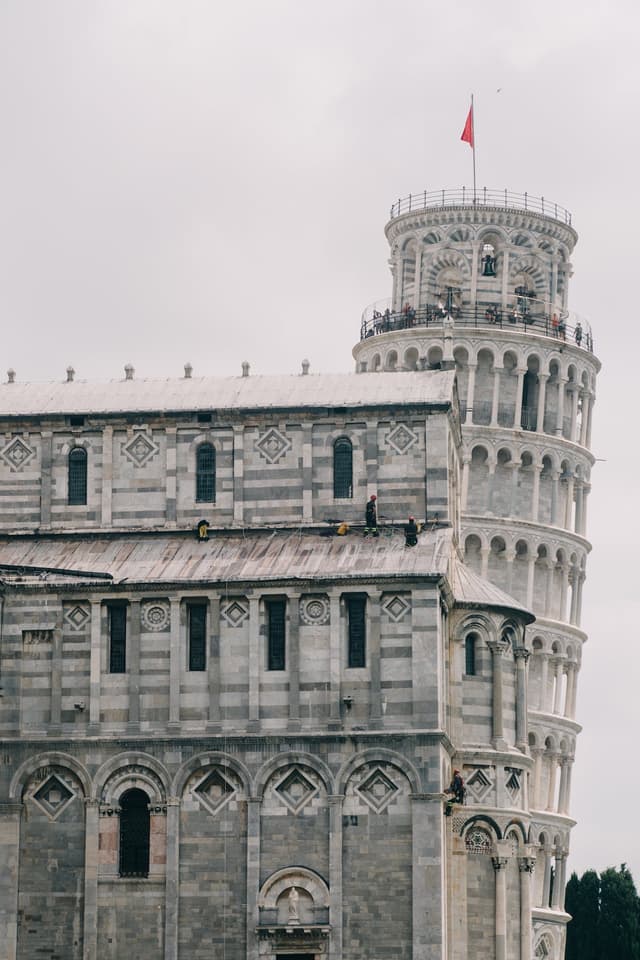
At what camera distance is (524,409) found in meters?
140

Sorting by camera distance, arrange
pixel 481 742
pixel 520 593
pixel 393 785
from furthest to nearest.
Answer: pixel 520 593 → pixel 481 742 → pixel 393 785

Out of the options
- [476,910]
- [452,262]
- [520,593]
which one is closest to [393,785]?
[476,910]

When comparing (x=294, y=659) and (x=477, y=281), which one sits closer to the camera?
(x=294, y=659)

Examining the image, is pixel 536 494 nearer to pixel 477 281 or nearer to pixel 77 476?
pixel 477 281

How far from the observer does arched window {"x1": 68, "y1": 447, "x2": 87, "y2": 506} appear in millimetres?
96188

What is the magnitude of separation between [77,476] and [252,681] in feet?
38.0

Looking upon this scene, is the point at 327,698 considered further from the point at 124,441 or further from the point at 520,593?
the point at 520,593

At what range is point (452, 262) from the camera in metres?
143

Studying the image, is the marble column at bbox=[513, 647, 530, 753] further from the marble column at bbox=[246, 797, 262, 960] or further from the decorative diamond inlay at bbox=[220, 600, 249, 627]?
the marble column at bbox=[246, 797, 262, 960]

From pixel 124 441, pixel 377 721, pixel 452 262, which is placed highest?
pixel 452 262

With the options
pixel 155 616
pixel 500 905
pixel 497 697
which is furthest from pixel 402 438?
pixel 500 905

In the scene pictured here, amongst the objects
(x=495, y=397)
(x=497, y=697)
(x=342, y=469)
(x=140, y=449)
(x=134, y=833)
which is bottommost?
(x=134, y=833)

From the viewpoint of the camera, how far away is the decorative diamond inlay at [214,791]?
89.4m

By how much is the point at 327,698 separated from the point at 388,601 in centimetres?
389
